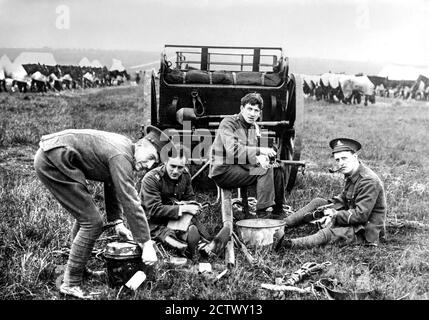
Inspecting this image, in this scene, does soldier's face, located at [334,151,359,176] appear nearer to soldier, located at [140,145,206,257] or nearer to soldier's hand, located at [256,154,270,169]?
soldier's hand, located at [256,154,270,169]

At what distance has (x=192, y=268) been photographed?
13.5 ft

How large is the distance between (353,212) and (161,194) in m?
1.95

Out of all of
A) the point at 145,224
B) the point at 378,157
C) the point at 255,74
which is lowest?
the point at 378,157

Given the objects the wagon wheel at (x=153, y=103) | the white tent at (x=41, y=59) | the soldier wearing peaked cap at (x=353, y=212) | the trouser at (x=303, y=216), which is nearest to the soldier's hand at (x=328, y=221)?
the soldier wearing peaked cap at (x=353, y=212)

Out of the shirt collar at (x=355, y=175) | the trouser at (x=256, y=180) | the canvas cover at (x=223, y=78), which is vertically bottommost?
the trouser at (x=256, y=180)

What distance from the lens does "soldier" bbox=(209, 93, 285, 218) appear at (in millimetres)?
5121

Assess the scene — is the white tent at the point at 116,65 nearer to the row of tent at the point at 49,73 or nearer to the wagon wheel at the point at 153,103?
the row of tent at the point at 49,73

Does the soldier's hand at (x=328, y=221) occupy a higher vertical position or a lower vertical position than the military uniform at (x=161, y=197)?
lower

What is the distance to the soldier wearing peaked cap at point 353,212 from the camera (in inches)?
187

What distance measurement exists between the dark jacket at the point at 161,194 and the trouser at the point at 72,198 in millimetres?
1040
